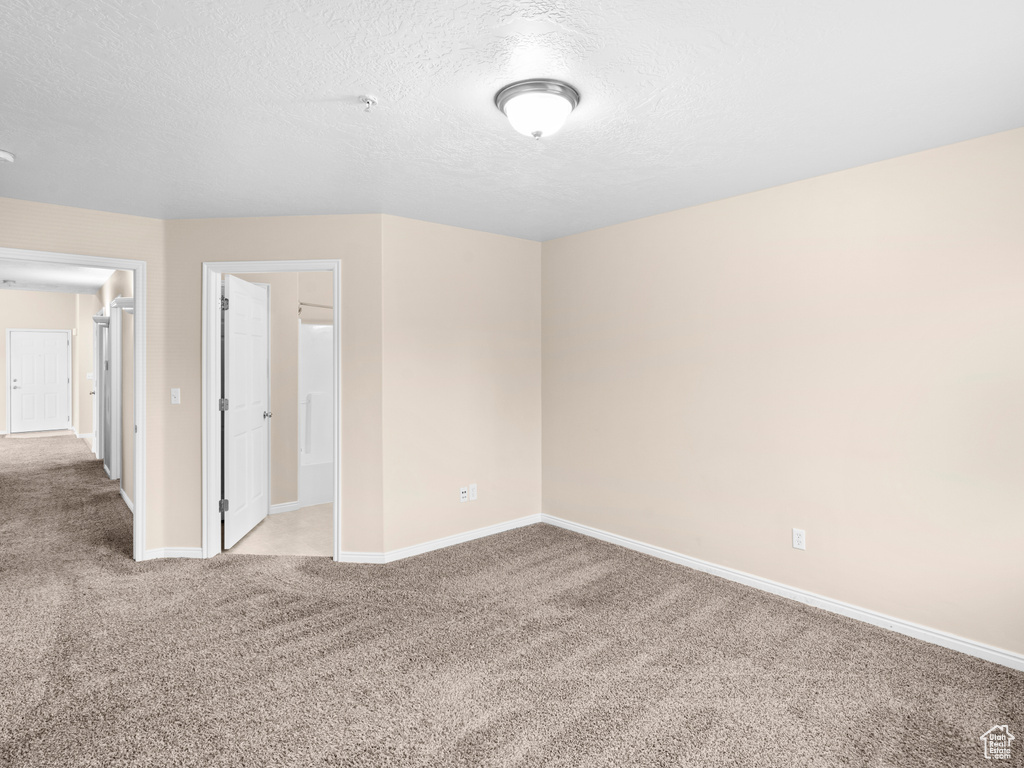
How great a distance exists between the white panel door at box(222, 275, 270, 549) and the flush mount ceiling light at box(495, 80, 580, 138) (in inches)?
→ 110

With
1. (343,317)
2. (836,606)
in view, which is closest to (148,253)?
(343,317)

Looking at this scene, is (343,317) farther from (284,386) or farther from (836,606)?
(836,606)

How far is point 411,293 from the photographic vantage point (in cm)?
408

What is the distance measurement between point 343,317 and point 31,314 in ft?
30.6

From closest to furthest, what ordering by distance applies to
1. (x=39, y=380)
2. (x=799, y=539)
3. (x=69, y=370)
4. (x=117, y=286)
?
(x=799, y=539) → (x=117, y=286) → (x=39, y=380) → (x=69, y=370)

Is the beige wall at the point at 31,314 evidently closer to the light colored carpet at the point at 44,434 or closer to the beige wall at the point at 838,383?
the light colored carpet at the point at 44,434

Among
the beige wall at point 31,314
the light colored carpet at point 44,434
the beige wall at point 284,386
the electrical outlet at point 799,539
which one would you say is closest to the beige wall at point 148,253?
the beige wall at point 284,386

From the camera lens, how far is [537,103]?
2146 mm

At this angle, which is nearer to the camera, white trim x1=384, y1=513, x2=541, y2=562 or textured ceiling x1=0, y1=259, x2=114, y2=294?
white trim x1=384, y1=513, x2=541, y2=562

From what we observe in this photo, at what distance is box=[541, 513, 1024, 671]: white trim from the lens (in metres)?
2.67

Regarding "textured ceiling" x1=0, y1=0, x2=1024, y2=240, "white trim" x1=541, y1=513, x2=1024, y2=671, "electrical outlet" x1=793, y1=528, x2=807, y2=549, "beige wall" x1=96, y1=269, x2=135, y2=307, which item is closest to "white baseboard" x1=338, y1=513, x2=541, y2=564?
"white trim" x1=541, y1=513, x2=1024, y2=671

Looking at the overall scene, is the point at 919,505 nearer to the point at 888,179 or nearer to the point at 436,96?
the point at 888,179

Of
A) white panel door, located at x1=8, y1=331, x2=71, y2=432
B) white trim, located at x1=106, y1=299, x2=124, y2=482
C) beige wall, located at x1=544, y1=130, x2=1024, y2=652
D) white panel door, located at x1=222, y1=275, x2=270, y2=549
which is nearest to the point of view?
beige wall, located at x1=544, y1=130, x2=1024, y2=652

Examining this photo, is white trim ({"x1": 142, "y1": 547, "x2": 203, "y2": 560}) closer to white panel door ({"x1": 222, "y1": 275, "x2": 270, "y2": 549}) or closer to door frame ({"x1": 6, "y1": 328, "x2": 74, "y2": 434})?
white panel door ({"x1": 222, "y1": 275, "x2": 270, "y2": 549})
